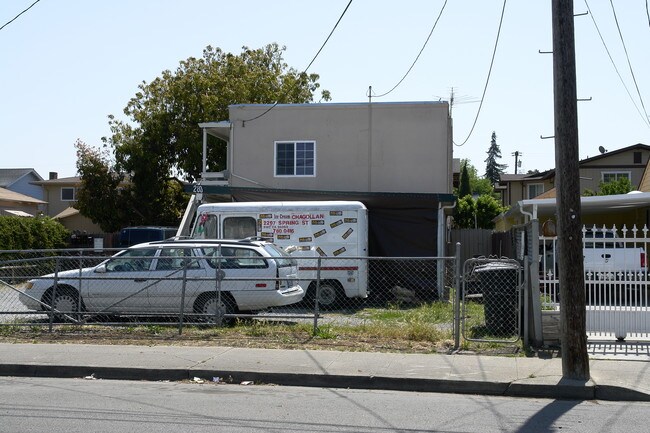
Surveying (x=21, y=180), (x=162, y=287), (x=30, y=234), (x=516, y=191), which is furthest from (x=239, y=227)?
(x=21, y=180)

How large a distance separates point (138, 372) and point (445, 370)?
4.15 m

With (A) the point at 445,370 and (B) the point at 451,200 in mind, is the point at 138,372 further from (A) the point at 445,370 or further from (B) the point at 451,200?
(B) the point at 451,200

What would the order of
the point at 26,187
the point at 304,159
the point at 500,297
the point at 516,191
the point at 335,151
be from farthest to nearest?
the point at 26,187 → the point at 516,191 → the point at 304,159 → the point at 335,151 → the point at 500,297

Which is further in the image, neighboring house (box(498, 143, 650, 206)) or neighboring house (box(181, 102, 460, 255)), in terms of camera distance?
neighboring house (box(498, 143, 650, 206))

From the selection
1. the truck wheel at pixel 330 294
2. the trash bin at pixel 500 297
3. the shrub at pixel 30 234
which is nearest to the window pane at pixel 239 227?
the truck wheel at pixel 330 294

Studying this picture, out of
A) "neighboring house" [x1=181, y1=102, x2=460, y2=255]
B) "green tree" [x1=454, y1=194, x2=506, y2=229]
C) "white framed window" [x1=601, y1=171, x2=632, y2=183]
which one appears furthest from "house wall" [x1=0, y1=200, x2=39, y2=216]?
"white framed window" [x1=601, y1=171, x2=632, y2=183]

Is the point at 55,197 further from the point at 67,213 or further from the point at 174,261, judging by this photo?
the point at 174,261

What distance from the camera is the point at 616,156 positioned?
4150 centimetres

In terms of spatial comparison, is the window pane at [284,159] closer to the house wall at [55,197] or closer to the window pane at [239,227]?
the window pane at [239,227]

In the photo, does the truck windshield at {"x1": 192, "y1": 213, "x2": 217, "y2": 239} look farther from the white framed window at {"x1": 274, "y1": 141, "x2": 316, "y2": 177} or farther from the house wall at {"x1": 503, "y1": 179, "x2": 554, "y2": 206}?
the house wall at {"x1": 503, "y1": 179, "x2": 554, "y2": 206}

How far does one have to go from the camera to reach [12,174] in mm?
56875

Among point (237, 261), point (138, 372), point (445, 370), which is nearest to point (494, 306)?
point (445, 370)

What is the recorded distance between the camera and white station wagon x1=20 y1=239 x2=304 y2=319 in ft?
42.5

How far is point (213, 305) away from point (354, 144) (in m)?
10.1
